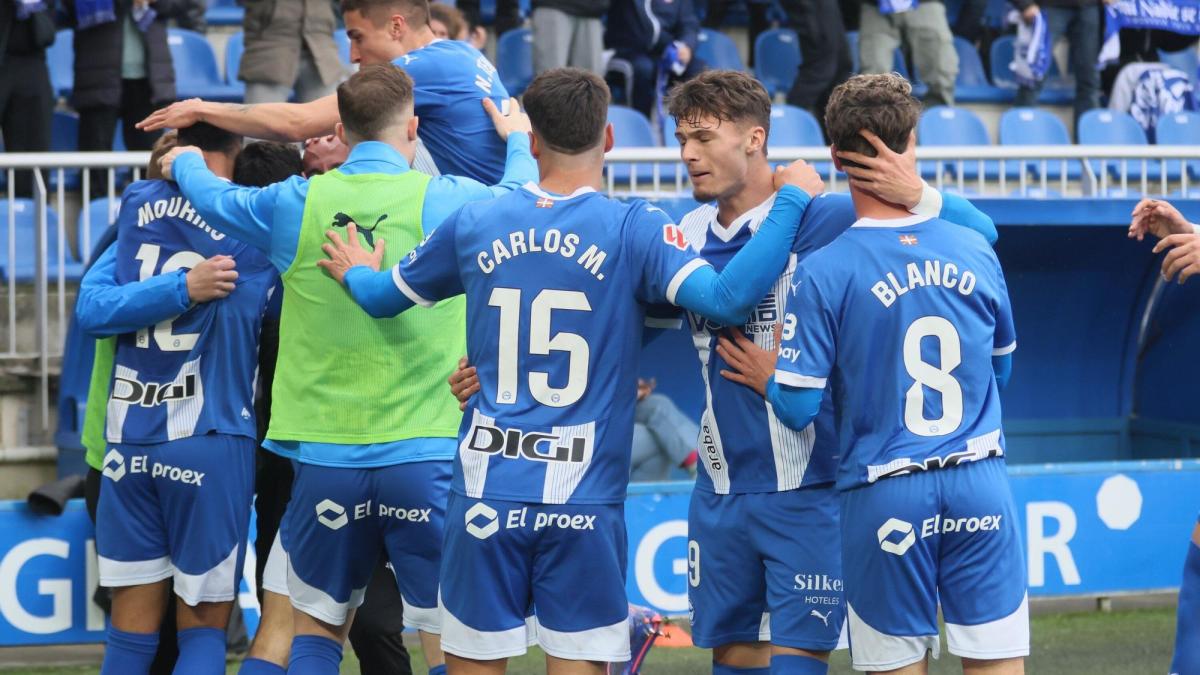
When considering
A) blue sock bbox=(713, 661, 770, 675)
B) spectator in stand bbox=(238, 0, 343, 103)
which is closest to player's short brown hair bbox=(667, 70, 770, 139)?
blue sock bbox=(713, 661, 770, 675)

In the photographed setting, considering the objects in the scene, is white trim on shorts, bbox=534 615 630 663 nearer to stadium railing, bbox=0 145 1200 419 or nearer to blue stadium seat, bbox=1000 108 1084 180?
stadium railing, bbox=0 145 1200 419

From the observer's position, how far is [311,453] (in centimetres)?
471

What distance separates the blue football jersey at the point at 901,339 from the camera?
4.04 m

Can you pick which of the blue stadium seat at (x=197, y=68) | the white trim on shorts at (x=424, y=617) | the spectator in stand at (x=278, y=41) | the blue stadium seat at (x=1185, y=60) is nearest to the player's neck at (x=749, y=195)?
the white trim on shorts at (x=424, y=617)

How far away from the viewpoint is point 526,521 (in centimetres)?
416

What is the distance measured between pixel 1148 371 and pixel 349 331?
22.7 ft

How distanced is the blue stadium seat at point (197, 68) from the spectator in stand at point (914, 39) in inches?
178

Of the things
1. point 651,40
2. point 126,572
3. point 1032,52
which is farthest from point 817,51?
point 126,572

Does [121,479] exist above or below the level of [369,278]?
below

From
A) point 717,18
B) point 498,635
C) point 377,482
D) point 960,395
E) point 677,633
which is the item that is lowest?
point 677,633

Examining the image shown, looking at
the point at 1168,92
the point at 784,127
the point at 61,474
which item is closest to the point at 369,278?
the point at 61,474

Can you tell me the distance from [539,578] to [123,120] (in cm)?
648

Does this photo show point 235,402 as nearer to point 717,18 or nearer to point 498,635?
point 498,635

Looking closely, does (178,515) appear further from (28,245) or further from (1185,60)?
(1185,60)
